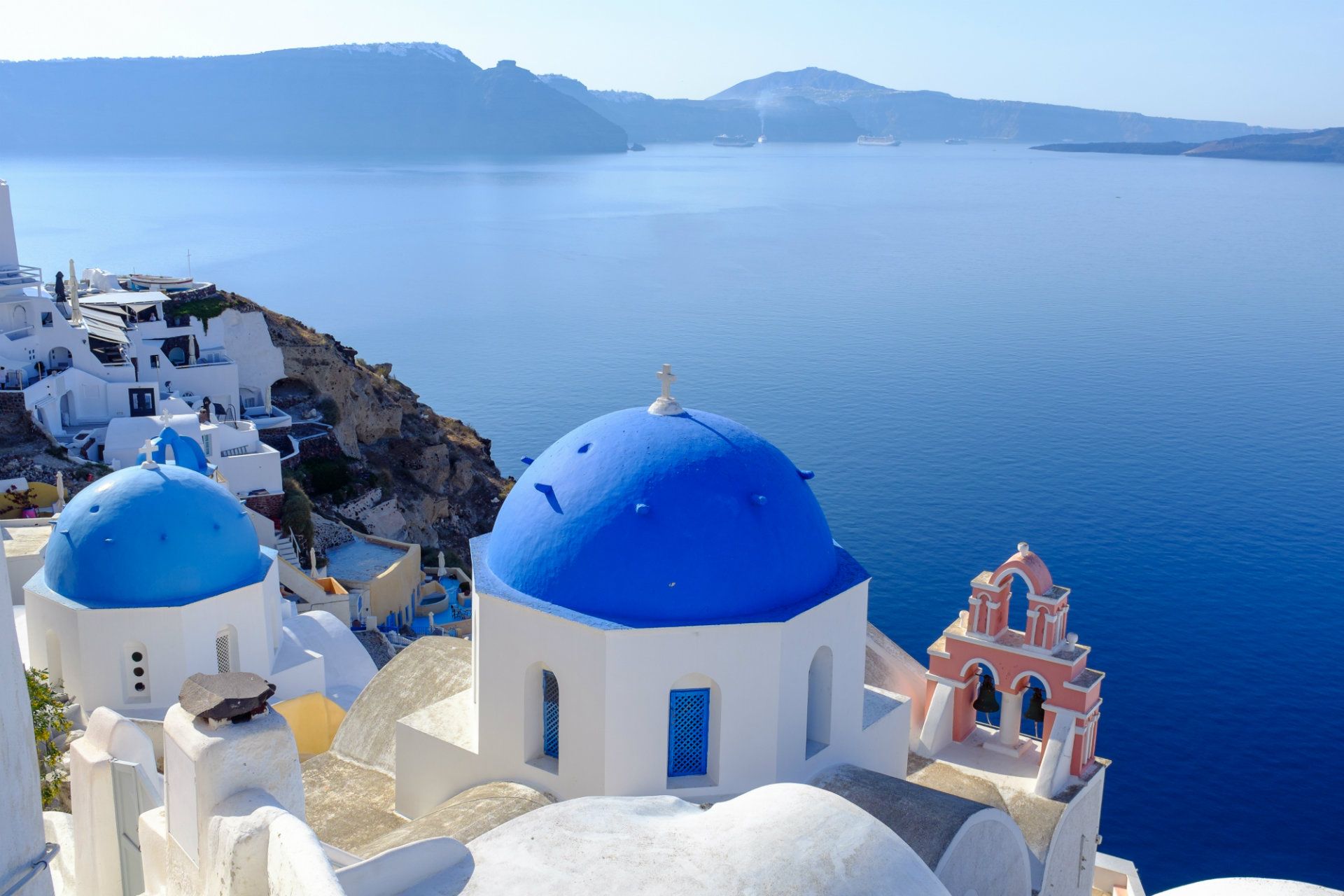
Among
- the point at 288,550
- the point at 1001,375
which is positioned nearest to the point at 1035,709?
the point at 288,550

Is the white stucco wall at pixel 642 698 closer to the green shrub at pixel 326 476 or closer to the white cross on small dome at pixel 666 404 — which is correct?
the white cross on small dome at pixel 666 404

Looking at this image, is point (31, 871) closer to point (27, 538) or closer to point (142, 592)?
point (142, 592)

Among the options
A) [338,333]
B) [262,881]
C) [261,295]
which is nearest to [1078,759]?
[262,881]

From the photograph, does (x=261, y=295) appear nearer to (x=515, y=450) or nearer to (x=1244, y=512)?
(x=515, y=450)

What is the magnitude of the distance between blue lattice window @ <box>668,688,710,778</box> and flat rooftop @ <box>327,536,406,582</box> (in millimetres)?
19460

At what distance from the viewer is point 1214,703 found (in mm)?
26734

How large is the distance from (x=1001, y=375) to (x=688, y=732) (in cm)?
4305

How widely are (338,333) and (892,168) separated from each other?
444 ft

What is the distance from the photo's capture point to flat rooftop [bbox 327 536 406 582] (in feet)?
97.6

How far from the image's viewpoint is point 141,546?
14.5m

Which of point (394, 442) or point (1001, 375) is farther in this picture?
point (1001, 375)

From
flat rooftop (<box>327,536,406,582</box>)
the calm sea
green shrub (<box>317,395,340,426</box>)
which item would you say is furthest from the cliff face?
flat rooftop (<box>327,536,406,582</box>)

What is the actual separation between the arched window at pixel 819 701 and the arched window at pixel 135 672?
836cm

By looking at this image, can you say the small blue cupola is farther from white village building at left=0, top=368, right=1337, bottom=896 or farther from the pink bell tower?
the pink bell tower
